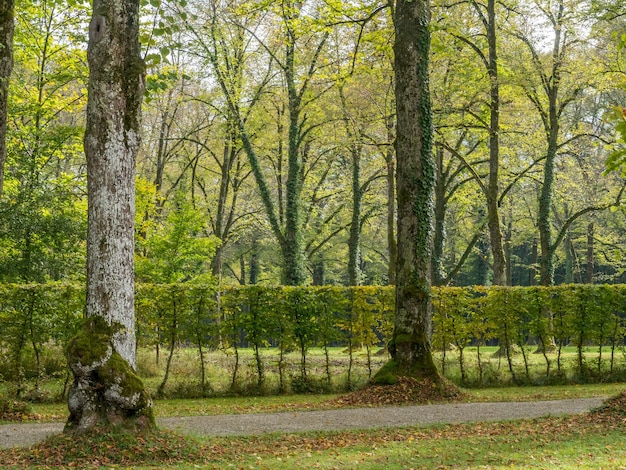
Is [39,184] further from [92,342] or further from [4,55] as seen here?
[92,342]

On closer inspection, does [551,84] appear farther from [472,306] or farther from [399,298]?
[399,298]

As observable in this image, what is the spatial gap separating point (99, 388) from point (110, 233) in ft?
5.97

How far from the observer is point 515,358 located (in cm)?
1762

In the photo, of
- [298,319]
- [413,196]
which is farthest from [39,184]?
[413,196]

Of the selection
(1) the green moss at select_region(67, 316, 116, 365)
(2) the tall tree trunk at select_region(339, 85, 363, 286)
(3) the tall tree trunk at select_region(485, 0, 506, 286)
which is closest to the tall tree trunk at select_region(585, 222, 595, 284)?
(2) the tall tree trunk at select_region(339, 85, 363, 286)

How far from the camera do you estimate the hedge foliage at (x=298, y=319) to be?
13.0 metres

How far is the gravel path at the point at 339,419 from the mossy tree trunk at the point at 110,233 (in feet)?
5.54

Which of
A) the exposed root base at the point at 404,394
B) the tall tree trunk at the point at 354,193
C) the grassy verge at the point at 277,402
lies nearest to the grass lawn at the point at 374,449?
the exposed root base at the point at 404,394

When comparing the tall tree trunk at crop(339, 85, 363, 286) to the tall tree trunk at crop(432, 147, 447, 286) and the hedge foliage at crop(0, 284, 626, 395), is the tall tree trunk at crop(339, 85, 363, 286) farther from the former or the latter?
the hedge foliage at crop(0, 284, 626, 395)

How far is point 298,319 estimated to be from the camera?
14.6 metres

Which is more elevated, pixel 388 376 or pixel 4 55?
pixel 4 55

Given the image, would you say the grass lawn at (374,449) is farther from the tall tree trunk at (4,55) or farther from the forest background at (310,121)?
the forest background at (310,121)

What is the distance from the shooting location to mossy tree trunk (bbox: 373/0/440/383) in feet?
40.8

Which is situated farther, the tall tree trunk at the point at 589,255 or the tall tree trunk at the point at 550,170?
the tall tree trunk at the point at 589,255
